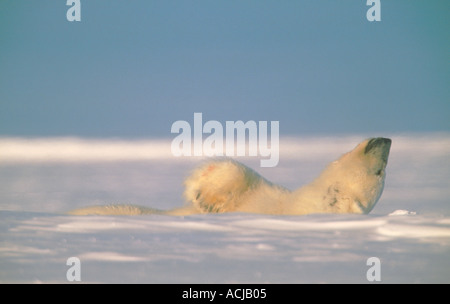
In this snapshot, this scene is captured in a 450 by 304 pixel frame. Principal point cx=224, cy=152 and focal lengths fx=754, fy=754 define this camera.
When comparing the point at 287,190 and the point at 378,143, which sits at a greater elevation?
the point at 378,143

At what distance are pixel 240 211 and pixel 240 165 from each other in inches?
17.3

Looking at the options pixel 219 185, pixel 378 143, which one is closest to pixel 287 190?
pixel 219 185

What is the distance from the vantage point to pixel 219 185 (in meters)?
7.23

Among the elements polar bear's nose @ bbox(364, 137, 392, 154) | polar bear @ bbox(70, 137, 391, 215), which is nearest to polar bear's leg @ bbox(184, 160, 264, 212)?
polar bear @ bbox(70, 137, 391, 215)

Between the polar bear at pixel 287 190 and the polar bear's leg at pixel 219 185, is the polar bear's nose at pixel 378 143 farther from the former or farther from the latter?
the polar bear's leg at pixel 219 185

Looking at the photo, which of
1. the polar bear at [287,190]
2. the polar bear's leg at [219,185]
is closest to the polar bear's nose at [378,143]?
the polar bear at [287,190]

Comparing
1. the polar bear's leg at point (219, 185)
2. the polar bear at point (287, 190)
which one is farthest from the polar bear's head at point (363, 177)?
the polar bear's leg at point (219, 185)

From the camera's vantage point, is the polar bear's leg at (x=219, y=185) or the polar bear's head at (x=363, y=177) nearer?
the polar bear's head at (x=363, y=177)

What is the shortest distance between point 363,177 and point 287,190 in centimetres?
72

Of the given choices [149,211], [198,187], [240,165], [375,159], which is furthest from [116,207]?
[375,159]

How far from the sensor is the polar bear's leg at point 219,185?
7191mm

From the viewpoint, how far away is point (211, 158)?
7.34 meters

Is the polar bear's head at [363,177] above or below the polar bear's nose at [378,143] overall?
below

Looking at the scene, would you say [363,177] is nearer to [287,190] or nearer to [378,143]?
[378,143]
